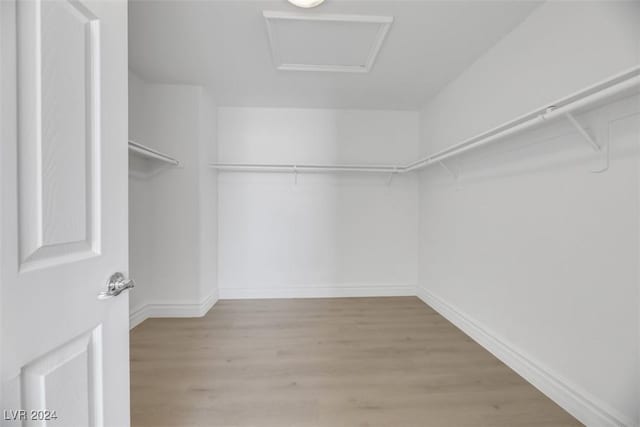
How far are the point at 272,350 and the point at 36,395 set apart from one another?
61.4 inches

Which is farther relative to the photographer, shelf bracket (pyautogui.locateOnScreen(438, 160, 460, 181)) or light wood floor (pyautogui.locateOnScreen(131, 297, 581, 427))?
shelf bracket (pyautogui.locateOnScreen(438, 160, 460, 181))

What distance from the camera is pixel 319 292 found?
10.3 feet

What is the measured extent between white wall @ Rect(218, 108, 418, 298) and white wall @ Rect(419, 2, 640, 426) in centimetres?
96

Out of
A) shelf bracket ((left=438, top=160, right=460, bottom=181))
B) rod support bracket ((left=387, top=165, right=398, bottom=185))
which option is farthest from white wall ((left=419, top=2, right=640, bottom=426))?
rod support bracket ((left=387, top=165, right=398, bottom=185))

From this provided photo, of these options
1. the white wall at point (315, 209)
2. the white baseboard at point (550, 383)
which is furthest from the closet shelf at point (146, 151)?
the white baseboard at point (550, 383)

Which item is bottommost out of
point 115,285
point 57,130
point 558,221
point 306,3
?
point 115,285

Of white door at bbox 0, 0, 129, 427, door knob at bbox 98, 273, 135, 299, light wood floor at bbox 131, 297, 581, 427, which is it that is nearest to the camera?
white door at bbox 0, 0, 129, 427

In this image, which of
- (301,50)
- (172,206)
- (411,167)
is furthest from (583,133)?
(172,206)

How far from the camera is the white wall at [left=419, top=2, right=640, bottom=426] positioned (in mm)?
1190

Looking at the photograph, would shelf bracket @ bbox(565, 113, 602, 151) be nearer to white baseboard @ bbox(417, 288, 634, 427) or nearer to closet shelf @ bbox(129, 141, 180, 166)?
white baseboard @ bbox(417, 288, 634, 427)

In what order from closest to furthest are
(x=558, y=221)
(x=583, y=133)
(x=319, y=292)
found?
(x=583, y=133) < (x=558, y=221) < (x=319, y=292)

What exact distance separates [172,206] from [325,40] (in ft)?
6.53

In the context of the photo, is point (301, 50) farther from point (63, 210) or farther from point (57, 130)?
point (63, 210)

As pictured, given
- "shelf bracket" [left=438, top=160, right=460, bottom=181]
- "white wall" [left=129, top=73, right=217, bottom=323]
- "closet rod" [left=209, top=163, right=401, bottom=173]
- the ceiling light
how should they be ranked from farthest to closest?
"closet rod" [left=209, top=163, right=401, bottom=173] < "white wall" [left=129, top=73, right=217, bottom=323] < "shelf bracket" [left=438, top=160, right=460, bottom=181] < the ceiling light
